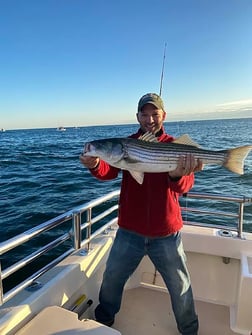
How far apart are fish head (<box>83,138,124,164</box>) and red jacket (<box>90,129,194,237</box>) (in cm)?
29

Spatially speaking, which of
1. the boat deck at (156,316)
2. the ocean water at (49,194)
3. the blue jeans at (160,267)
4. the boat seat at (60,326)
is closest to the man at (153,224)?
the blue jeans at (160,267)

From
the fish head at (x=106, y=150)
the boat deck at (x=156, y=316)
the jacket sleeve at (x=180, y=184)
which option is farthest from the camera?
the boat deck at (x=156, y=316)

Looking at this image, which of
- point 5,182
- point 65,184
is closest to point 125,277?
point 65,184

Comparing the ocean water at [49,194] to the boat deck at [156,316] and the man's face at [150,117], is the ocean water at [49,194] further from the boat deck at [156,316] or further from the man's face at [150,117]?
the man's face at [150,117]

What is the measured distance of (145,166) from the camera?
2547mm

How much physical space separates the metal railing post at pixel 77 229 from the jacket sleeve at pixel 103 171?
16.0 inches

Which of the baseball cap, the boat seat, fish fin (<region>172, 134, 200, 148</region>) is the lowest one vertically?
the boat seat

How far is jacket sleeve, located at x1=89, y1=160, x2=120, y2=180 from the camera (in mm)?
2791

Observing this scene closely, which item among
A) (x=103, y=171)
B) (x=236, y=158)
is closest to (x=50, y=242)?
(x=103, y=171)

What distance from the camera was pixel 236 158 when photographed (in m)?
2.76

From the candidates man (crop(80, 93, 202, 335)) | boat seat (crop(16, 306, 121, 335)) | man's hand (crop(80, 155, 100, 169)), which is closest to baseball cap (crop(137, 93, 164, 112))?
man (crop(80, 93, 202, 335))

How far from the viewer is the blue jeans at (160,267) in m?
2.80

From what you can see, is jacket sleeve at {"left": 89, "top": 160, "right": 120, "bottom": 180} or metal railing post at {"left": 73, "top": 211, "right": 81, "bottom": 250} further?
metal railing post at {"left": 73, "top": 211, "right": 81, "bottom": 250}

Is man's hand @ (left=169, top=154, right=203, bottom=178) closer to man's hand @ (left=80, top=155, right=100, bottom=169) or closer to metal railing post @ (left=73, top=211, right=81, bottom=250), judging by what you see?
man's hand @ (left=80, top=155, right=100, bottom=169)
